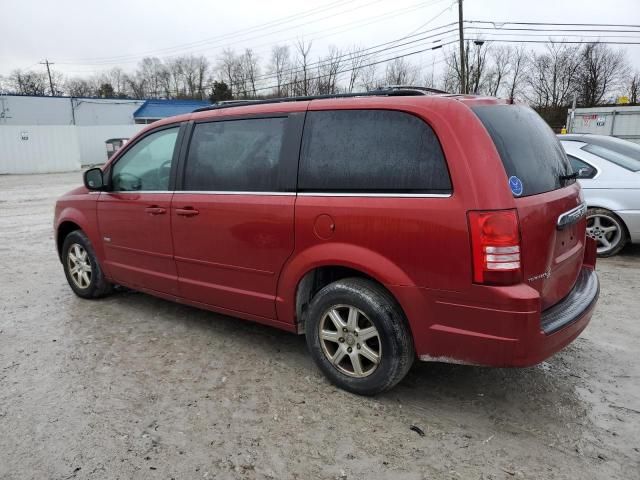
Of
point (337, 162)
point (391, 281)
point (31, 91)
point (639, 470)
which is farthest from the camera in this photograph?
point (31, 91)

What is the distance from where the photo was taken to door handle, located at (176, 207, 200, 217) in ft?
12.8

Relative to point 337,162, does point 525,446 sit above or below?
below

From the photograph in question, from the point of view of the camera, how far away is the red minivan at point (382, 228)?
2.68 meters

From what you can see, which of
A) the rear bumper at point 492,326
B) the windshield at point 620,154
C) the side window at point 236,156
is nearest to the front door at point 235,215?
the side window at point 236,156

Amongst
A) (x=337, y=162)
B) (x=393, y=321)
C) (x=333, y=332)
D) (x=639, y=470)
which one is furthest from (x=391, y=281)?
(x=639, y=470)

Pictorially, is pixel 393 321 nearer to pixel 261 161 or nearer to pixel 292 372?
pixel 292 372

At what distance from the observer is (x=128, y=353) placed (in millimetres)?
3980

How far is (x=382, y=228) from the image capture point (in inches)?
115

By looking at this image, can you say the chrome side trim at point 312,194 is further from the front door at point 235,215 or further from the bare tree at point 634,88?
the bare tree at point 634,88

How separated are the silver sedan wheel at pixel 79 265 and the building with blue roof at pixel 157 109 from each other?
41005 millimetres

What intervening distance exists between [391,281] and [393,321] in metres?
0.25

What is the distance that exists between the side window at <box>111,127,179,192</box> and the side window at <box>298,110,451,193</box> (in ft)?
4.79

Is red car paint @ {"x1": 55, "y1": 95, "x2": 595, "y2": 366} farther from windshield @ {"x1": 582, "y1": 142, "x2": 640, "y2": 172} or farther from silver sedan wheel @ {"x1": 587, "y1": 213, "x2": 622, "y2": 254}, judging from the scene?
windshield @ {"x1": 582, "y1": 142, "x2": 640, "y2": 172}

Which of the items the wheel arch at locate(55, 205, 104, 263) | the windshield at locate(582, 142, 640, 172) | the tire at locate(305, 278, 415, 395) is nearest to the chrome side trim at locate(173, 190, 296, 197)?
the tire at locate(305, 278, 415, 395)
